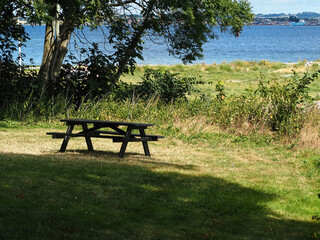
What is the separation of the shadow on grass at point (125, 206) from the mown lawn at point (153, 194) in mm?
11

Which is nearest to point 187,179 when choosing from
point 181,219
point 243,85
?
point 181,219

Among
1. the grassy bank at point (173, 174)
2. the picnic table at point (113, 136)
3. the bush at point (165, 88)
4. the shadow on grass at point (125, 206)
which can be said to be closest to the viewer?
the shadow on grass at point (125, 206)

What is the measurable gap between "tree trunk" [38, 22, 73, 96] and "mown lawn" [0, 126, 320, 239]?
4.88 m

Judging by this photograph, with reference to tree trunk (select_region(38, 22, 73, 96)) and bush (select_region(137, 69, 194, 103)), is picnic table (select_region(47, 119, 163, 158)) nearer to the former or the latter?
tree trunk (select_region(38, 22, 73, 96))

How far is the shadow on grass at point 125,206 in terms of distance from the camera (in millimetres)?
4766

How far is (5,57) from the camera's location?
48.5ft

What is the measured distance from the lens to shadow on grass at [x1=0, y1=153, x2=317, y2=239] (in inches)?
188

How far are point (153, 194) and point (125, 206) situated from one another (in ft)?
2.46

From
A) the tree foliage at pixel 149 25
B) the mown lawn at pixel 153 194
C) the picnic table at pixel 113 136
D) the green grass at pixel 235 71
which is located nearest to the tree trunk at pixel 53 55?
the tree foliage at pixel 149 25

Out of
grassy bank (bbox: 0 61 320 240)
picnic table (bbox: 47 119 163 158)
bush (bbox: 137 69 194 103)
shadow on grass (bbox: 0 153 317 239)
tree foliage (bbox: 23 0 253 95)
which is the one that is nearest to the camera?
shadow on grass (bbox: 0 153 317 239)

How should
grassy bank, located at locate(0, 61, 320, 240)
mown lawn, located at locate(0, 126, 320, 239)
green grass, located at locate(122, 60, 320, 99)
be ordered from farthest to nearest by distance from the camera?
green grass, located at locate(122, 60, 320, 99), grassy bank, located at locate(0, 61, 320, 240), mown lawn, located at locate(0, 126, 320, 239)

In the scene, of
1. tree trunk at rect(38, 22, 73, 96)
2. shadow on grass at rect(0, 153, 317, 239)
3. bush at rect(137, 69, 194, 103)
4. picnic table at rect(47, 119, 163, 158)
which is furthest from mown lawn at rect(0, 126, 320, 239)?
bush at rect(137, 69, 194, 103)

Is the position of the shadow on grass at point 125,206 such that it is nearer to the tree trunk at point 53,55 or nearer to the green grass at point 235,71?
the tree trunk at point 53,55

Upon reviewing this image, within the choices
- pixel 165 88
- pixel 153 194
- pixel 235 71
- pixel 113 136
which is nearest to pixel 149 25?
pixel 165 88
